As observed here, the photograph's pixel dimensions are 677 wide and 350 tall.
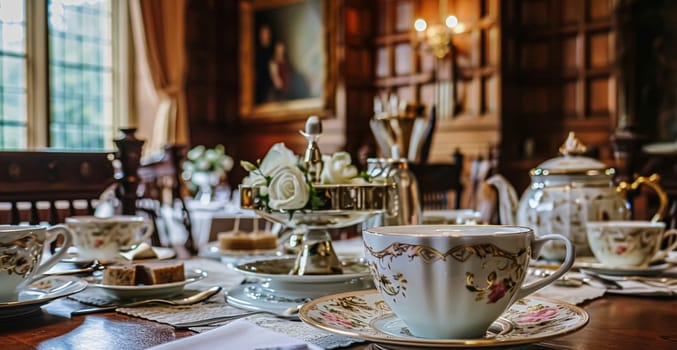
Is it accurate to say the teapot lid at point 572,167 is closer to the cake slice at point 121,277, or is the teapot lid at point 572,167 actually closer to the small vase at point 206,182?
the cake slice at point 121,277

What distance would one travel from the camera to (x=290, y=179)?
1.03 m

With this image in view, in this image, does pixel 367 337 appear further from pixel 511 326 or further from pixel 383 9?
pixel 383 9

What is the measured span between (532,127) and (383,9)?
6.01ft

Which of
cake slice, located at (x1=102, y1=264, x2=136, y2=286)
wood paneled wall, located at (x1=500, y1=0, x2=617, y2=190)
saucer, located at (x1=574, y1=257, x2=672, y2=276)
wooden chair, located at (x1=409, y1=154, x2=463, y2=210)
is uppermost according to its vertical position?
wood paneled wall, located at (x1=500, y1=0, x2=617, y2=190)

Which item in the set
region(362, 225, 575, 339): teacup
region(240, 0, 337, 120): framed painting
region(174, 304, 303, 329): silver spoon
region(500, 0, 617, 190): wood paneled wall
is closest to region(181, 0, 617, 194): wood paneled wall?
region(500, 0, 617, 190): wood paneled wall

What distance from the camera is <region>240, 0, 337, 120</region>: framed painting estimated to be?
696 centimetres

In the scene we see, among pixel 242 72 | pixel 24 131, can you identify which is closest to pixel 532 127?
pixel 242 72

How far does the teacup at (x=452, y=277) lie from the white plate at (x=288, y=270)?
0.28 meters

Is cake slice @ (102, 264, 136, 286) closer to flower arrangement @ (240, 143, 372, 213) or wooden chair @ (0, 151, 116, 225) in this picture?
flower arrangement @ (240, 143, 372, 213)

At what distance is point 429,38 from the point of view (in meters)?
6.32

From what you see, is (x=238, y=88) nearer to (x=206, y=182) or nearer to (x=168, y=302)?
(x=206, y=182)

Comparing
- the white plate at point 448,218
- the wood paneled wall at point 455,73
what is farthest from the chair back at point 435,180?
the wood paneled wall at point 455,73

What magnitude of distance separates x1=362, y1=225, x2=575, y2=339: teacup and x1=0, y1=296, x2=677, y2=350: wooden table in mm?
72

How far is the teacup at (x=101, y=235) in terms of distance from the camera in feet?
4.58
